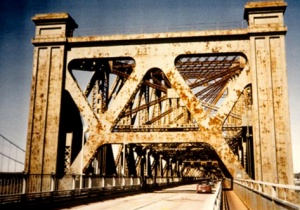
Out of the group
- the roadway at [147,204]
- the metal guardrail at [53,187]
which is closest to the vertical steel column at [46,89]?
the metal guardrail at [53,187]

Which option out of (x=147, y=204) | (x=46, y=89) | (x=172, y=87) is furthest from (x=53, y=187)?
(x=172, y=87)

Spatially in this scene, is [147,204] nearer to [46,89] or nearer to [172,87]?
[172,87]

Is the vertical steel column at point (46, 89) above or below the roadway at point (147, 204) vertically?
above

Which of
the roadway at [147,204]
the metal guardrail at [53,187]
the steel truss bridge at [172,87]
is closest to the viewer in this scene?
the metal guardrail at [53,187]

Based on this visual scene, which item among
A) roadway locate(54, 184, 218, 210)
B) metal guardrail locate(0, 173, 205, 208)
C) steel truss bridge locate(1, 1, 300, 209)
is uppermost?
steel truss bridge locate(1, 1, 300, 209)

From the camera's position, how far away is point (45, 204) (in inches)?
693

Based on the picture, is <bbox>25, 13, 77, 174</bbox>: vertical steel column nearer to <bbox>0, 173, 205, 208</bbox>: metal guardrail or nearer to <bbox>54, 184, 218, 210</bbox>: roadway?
<bbox>0, 173, 205, 208</bbox>: metal guardrail

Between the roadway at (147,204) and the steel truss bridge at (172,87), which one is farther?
the steel truss bridge at (172,87)

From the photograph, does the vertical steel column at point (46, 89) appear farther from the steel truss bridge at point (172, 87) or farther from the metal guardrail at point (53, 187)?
the metal guardrail at point (53, 187)

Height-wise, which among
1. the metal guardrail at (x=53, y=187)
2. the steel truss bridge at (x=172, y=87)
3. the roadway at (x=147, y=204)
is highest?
the steel truss bridge at (x=172, y=87)

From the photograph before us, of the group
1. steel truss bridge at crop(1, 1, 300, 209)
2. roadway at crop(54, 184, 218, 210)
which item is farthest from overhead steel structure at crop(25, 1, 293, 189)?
roadway at crop(54, 184, 218, 210)

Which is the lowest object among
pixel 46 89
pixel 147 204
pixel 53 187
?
pixel 147 204

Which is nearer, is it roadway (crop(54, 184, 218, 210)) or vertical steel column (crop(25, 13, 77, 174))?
roadway (crop(54, 184, 218, 210))

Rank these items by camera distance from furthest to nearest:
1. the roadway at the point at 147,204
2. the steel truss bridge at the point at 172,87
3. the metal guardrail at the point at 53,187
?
the steel truss bridge at the point at 172,87 → the roadway at the point at 147,204 → the metal guardrail at the point at 53,187
